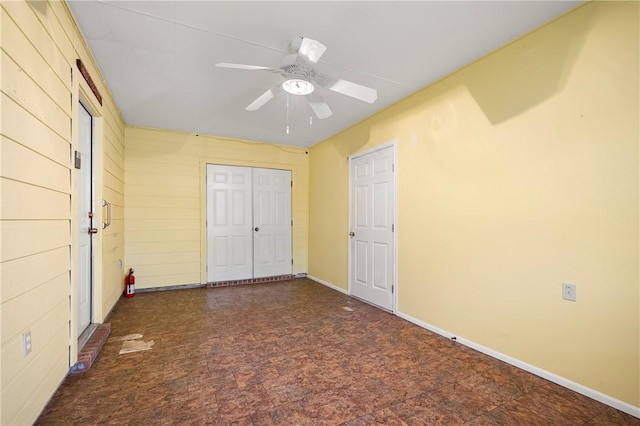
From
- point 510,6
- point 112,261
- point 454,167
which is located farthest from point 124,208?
point 510,6

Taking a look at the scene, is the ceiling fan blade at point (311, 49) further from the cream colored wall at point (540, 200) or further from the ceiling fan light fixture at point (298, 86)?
the cream colored wall at point (540, 200)

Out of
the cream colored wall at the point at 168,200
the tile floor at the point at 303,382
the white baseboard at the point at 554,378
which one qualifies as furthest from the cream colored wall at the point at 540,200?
the cream colored wall at the point at 168,200

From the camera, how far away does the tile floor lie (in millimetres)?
1727

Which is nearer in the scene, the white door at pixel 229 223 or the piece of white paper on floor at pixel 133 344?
the piece of white paper on floor at pixel 133 344

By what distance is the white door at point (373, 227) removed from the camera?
3650 mm

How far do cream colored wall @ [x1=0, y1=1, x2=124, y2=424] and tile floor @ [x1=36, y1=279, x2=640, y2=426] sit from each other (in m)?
0.38

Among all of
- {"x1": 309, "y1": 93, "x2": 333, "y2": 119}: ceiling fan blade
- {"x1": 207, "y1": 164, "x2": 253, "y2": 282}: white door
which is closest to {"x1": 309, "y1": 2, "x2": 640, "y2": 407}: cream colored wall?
{"x1": 309, "y1": 93, "x2": 333, "y2": 119}: ceiling fan blade

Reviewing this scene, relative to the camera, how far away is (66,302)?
1.99 meters

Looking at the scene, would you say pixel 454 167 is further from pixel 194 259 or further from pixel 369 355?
pixel 194 259

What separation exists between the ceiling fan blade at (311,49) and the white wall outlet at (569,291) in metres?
2.30

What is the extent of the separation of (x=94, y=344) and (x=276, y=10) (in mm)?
2949

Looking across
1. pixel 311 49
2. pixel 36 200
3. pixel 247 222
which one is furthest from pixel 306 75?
pixel 247 222

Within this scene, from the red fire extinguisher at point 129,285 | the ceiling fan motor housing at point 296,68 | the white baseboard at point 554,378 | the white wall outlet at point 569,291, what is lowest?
the white baseboard at point 554,378

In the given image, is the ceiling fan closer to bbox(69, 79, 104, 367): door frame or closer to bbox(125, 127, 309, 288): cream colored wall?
bbox(69, 79, 104, 367): door frame
